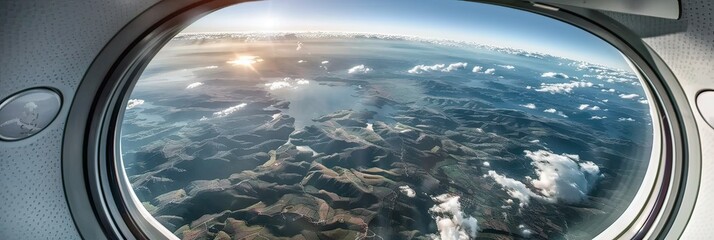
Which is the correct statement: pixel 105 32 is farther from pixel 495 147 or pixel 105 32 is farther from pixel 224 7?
pixel 495 147

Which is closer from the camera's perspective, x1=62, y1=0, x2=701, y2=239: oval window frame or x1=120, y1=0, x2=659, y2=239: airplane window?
x1=62, y1=0, x2=701, y2=239: oval window frame

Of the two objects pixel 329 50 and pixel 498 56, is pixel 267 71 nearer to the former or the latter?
pixel 329 50

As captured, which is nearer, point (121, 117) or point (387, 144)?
point (121, 117)

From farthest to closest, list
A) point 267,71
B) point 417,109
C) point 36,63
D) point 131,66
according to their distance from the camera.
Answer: point 267,71 → point 417,109 → point 131,66 → point 36,63

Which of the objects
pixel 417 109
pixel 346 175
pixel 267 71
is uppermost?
pixel 267 71

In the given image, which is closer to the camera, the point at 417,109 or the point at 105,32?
the point at 105,32

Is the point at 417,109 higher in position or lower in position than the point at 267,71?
lower

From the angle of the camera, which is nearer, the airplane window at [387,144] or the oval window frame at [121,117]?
the oval window frame at [121,117]

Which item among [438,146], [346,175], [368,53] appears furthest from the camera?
[368,53]

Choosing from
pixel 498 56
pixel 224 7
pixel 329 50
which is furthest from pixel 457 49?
pixel 224 7
